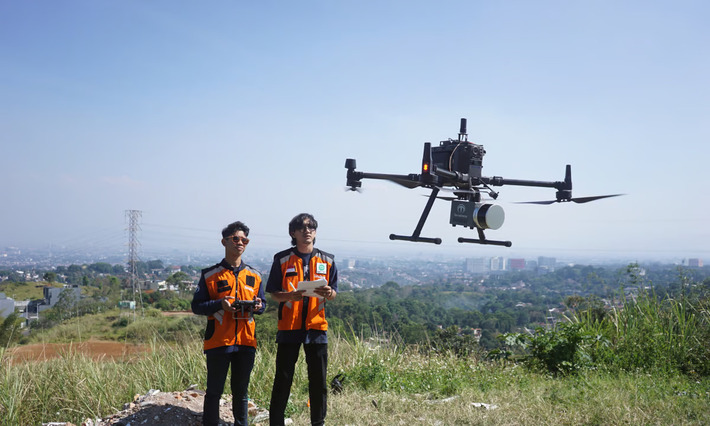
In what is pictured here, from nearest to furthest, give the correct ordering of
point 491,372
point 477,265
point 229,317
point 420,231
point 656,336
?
point 229,317
point 420,231
point 491,372
point 656,336
point 477,265

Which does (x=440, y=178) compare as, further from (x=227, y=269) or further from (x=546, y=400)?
(x=546, y=400)

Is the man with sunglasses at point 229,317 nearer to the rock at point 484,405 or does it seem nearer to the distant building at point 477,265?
the rock at point 484,405

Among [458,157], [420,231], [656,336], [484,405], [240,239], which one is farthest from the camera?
[656,336]

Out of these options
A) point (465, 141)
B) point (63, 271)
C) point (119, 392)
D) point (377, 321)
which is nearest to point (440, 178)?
point (465, 141)

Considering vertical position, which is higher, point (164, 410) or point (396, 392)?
point (164, 410)

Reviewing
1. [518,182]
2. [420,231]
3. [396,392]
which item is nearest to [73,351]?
[396,392]

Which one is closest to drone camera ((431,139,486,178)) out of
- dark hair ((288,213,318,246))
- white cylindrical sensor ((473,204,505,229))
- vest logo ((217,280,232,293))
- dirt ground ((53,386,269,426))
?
white cylindrical sensor ((473,204,505,229))

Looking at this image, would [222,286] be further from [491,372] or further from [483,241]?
[491,372]
